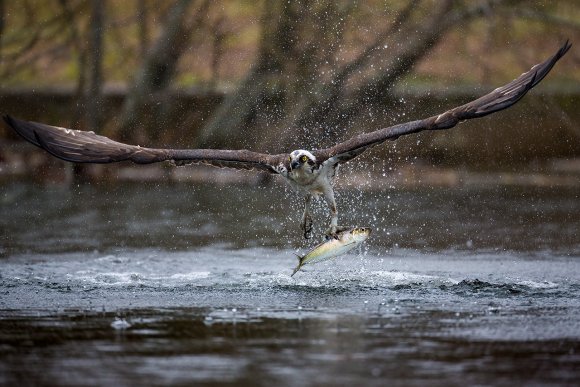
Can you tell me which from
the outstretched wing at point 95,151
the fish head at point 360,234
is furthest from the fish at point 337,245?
the outstretched wing at point 95,151

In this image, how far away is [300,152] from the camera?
47.2 ft

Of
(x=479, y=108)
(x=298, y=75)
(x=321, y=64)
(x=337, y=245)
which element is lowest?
(x=337, y=245)

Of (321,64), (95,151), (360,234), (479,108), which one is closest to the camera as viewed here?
(360,234)

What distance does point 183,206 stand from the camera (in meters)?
22.2

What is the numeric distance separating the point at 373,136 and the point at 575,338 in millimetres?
3887

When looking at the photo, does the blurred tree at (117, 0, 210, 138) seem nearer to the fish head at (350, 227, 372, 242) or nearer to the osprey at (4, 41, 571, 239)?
the osprey at (4, 41, 571, 239)

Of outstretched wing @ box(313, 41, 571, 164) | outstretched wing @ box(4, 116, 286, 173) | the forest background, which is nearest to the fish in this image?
outstretched wing @ box(313, 41, 571, 164)

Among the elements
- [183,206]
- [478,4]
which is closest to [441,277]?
[183,206]

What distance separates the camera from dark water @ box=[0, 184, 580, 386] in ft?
31.1

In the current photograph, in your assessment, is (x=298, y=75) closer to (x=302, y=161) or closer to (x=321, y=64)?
(x=321, y=64)

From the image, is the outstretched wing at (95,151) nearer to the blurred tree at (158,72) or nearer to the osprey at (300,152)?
the osprey at (300,152)

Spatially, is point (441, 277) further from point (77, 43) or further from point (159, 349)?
point (77, 43)

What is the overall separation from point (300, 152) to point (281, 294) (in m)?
1.91

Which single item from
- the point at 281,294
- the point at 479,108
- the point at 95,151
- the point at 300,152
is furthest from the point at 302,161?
the point at 95,151
